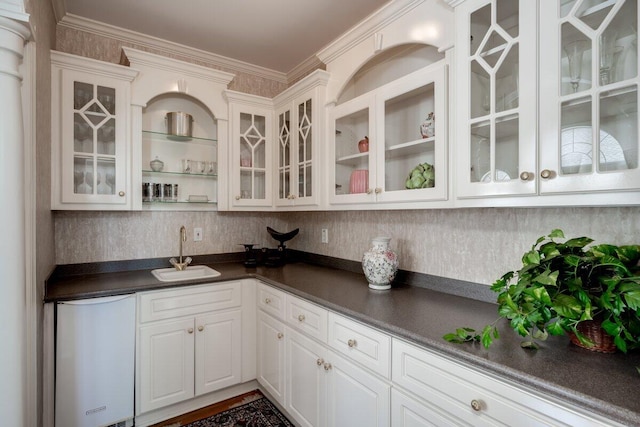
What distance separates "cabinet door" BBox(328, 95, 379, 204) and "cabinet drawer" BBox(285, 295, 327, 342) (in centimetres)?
66

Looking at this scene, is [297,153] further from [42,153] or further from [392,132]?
[42,153]

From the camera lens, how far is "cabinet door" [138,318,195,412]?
1.98 metres

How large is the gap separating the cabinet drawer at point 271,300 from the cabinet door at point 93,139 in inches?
42.3

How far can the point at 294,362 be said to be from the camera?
1896mm

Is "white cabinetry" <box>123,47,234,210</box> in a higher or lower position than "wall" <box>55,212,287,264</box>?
higher

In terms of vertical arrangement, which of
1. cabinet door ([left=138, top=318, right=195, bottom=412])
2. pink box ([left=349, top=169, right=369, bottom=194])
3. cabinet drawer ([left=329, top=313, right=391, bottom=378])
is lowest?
cabinet door ([left=138, top=318, right=195, bottom=412])

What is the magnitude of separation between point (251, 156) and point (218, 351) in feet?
4.93

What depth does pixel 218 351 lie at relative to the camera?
87.3 inches

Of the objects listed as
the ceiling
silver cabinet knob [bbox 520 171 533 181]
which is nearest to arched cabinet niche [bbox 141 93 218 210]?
the ceiling

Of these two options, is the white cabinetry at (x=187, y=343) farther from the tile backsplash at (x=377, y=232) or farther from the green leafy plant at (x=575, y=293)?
the green leafy plant at (x=575, y=293)

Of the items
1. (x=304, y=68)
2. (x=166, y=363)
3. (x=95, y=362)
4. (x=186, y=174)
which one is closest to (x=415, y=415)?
(x=166, y=363)

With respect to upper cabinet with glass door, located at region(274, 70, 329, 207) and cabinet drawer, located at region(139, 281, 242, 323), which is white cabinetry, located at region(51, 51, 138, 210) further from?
upper cabinet with glass door, located at region(274, 70, 329, 207)

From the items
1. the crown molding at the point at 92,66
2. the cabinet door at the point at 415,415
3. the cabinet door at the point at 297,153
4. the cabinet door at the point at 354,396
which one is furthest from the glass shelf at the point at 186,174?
Answer: the cabinet door at the point at 415,415

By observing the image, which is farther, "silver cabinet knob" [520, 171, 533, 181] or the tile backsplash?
the tile backsplash
